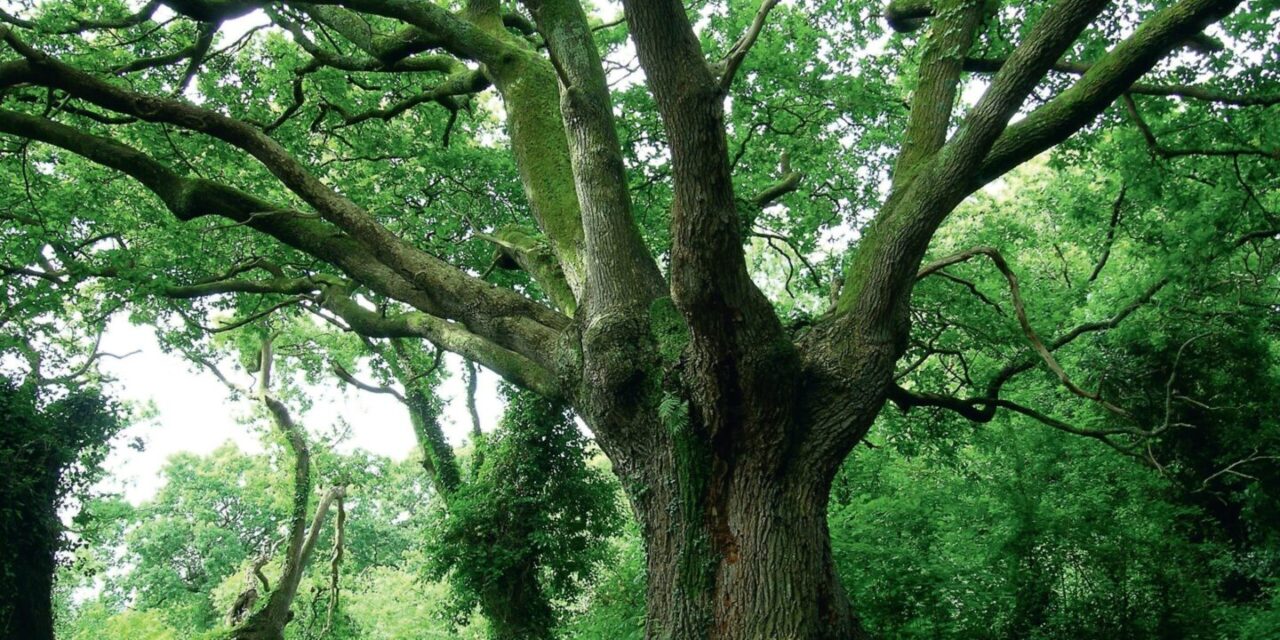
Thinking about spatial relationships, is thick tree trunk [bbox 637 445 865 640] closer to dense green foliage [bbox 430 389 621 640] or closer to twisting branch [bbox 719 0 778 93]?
twisting branch [bbox 719 0 778 93]

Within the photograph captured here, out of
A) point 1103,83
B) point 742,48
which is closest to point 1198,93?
point 1103,83

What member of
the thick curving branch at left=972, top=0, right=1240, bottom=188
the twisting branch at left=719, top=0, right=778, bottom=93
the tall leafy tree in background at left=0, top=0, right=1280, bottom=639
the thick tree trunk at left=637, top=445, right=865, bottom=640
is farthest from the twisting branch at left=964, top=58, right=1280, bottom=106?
the thick tree trunk at left=637, top=445, right=865, bottom=640

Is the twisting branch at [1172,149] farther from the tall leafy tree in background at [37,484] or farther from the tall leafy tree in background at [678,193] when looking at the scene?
the tall leafy tree in background at [37,484]

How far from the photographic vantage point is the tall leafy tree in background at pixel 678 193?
4.12 metres

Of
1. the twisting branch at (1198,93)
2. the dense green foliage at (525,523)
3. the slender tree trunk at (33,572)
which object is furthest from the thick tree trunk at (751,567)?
the slender tree trunk at (33,572)

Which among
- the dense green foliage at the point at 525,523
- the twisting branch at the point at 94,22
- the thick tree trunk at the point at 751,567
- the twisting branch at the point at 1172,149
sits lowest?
the thick tree trunk at the point at 751,567

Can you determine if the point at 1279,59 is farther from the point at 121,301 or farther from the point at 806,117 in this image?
the point at 121,301

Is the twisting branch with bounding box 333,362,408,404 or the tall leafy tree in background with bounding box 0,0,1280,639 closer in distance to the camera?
the tall leafy tree in background with bounding box 0,0,1280,639

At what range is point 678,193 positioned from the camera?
3.81 m

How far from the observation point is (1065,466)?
8.69m

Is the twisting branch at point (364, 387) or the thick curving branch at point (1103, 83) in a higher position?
the twisting branch at point (364, 387)

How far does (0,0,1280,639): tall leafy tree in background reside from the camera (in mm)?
4125

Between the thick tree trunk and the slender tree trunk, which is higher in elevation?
the slender tree trunk

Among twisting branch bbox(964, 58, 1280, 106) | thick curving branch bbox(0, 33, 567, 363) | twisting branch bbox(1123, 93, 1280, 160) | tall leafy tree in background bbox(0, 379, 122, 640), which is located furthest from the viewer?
tall leafy tree in background bbox(0, 379, 122, 640)
